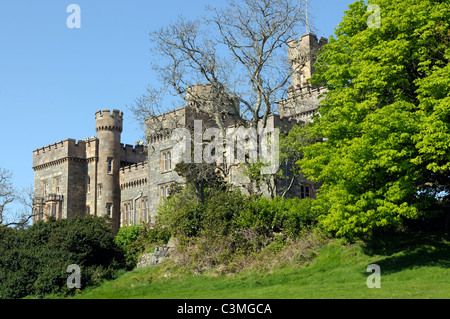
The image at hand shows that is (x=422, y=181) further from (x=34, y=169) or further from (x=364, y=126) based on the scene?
(x=34, y=169)

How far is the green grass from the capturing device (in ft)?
62.5

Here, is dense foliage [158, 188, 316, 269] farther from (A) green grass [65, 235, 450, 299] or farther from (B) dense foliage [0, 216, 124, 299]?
(B) dense foliage [0, 216, 124, 299]

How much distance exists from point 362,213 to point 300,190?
14785 mm

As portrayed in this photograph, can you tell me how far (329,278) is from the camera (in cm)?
2222

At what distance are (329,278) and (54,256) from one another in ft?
42.5

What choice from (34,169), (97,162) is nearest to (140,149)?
(97,162)

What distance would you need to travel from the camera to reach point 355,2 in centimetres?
2562

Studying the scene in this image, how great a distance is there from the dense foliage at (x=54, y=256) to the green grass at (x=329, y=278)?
1.34 meters

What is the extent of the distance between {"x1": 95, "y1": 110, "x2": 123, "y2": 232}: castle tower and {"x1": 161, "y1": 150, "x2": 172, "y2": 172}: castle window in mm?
9526

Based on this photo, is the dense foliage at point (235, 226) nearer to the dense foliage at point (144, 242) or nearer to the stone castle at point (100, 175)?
the dense foliage at point (144, 242)

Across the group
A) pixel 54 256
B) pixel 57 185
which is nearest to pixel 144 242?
pixel 54 256

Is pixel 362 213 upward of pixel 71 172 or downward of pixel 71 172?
downward
